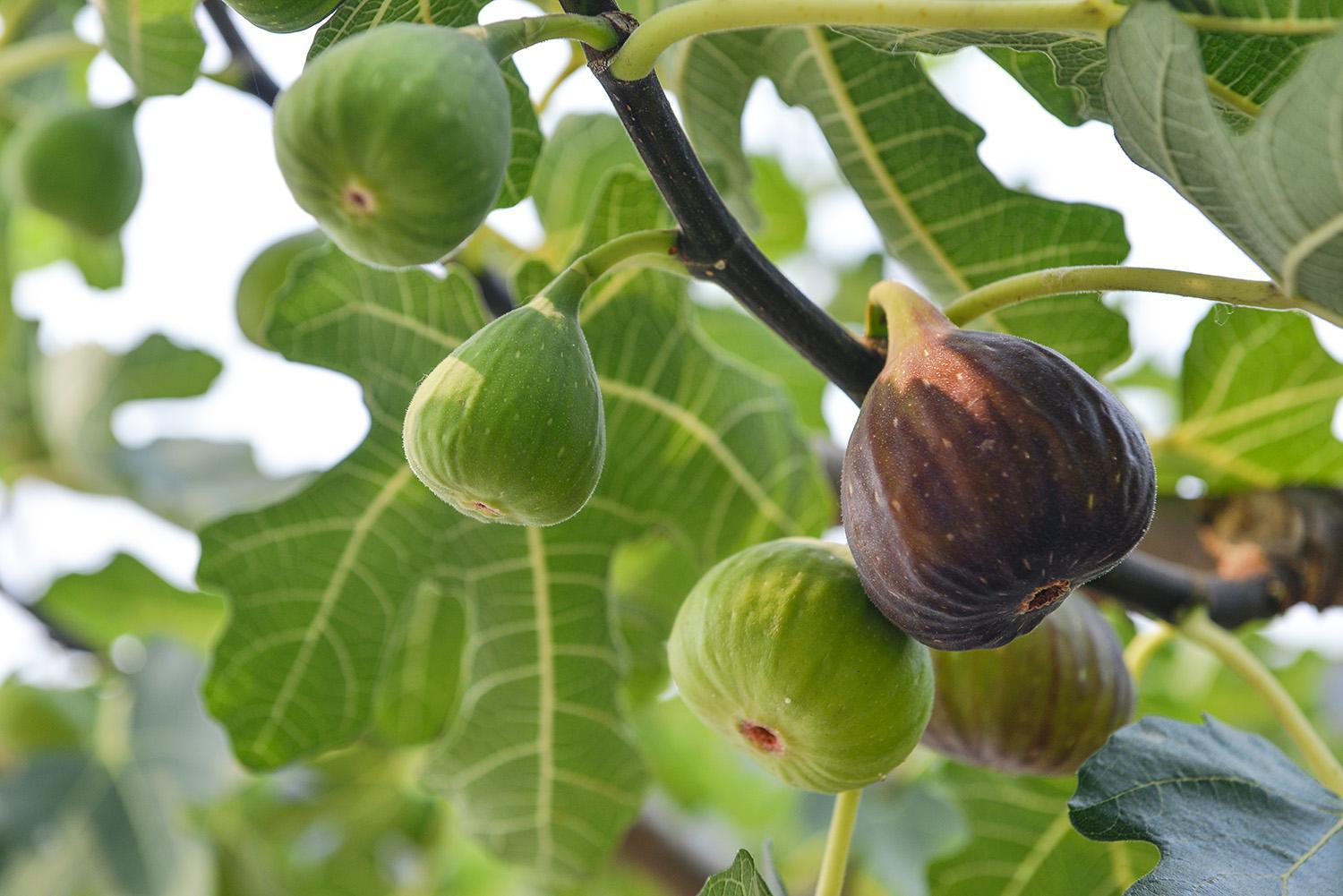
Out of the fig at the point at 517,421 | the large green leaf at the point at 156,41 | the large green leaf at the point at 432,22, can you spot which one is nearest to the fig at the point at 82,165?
the large green leaf at the point at 156,41

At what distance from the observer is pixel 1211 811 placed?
127 cm

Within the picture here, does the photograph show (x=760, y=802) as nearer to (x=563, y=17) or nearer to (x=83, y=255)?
(x=83, y=255)

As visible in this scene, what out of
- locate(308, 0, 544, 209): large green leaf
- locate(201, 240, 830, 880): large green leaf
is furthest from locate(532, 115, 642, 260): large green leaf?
locate(308, 0, 544, 209): large green leaf

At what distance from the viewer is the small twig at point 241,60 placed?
1.88 m

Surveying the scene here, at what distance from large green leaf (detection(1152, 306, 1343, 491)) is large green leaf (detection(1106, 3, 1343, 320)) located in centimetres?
112

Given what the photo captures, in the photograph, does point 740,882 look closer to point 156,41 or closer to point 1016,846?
point 1016,846

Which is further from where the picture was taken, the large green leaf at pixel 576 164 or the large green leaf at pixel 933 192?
the large green leaf at pixel 576 164

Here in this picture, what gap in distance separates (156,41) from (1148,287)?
1.24 metres

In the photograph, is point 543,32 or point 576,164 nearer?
point 543,32

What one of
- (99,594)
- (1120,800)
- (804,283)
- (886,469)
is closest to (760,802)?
(804,283)

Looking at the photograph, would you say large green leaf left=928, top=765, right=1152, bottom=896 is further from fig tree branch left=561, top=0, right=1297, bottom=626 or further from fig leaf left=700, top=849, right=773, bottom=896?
fig tree branch left=561, top=0, right=1297, bottom=626

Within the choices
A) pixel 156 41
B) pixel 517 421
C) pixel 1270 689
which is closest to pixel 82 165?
pixel 156 41

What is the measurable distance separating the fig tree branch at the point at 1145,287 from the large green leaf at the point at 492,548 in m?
0.61

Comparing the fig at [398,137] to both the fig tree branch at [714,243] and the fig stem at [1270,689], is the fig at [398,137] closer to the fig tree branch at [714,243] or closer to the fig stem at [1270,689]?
the fig tree branch at [714,243]
